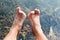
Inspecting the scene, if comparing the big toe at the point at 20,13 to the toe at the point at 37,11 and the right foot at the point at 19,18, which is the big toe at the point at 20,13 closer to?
the right foot at the point at 19,18

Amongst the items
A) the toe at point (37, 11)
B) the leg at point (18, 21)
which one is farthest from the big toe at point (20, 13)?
the toe at point (37, 11)

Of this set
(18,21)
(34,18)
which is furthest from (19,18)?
(34,18)

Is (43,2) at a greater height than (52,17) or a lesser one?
greater

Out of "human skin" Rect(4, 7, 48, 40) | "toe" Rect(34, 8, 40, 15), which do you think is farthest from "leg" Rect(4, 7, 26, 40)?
"toe" Rect(34, 8, 40, 15)

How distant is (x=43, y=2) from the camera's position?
161cm

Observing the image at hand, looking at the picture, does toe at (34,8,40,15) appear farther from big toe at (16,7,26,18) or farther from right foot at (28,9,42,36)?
big toe at (16,7,26,18)

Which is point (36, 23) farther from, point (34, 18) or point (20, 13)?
point (20, 13)

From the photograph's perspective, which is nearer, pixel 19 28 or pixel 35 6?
pixel 19 28

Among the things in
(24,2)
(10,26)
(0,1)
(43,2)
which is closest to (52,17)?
(43,2)

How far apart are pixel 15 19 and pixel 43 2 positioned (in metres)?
0.32

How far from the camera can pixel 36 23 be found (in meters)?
1.49

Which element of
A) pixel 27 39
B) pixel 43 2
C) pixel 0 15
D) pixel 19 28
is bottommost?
pixel 27 39

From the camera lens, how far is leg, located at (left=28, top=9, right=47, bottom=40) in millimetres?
1422

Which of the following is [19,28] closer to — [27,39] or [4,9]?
[27,39]
